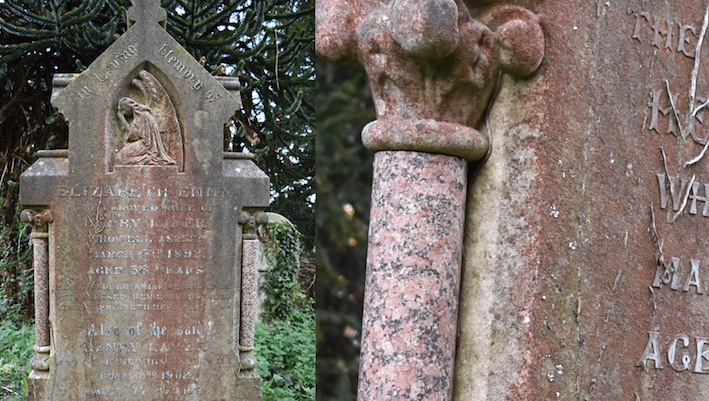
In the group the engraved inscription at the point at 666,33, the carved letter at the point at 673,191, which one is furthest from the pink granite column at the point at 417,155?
the carved letter at the point at 673,191

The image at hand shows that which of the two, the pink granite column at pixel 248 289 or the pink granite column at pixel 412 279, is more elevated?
the pink granite column at pixel 412 279

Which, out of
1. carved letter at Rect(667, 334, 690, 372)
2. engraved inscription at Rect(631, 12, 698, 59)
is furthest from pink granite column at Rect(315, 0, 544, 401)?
carved letter at Rect(667, 334, 690, 372)

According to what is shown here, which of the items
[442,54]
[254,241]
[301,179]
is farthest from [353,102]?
[301,179]

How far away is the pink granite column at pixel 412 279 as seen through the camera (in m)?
1.83

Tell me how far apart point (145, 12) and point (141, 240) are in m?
1.60

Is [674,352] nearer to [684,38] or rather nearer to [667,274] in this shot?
[667,274]

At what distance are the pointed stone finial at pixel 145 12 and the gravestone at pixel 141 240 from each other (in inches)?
3.0

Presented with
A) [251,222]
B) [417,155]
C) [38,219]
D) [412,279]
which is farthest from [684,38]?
[38,219]

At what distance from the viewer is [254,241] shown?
209 inches

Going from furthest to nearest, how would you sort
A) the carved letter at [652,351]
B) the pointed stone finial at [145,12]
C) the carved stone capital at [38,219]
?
the pointed stone finial at [145,12] < the carved stone capital at [38,219] < the carved letter at [652,351]

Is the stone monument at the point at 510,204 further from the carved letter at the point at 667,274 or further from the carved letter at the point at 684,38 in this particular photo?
the carved letter at the point at 684,38

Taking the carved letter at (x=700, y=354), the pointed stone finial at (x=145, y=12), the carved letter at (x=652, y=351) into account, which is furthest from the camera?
the pointed stone finial at (x=145, y=12)

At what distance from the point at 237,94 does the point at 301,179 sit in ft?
14.4

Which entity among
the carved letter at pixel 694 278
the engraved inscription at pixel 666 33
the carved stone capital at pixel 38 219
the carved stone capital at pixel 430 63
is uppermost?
the engraved inscription at pixel 666 33
